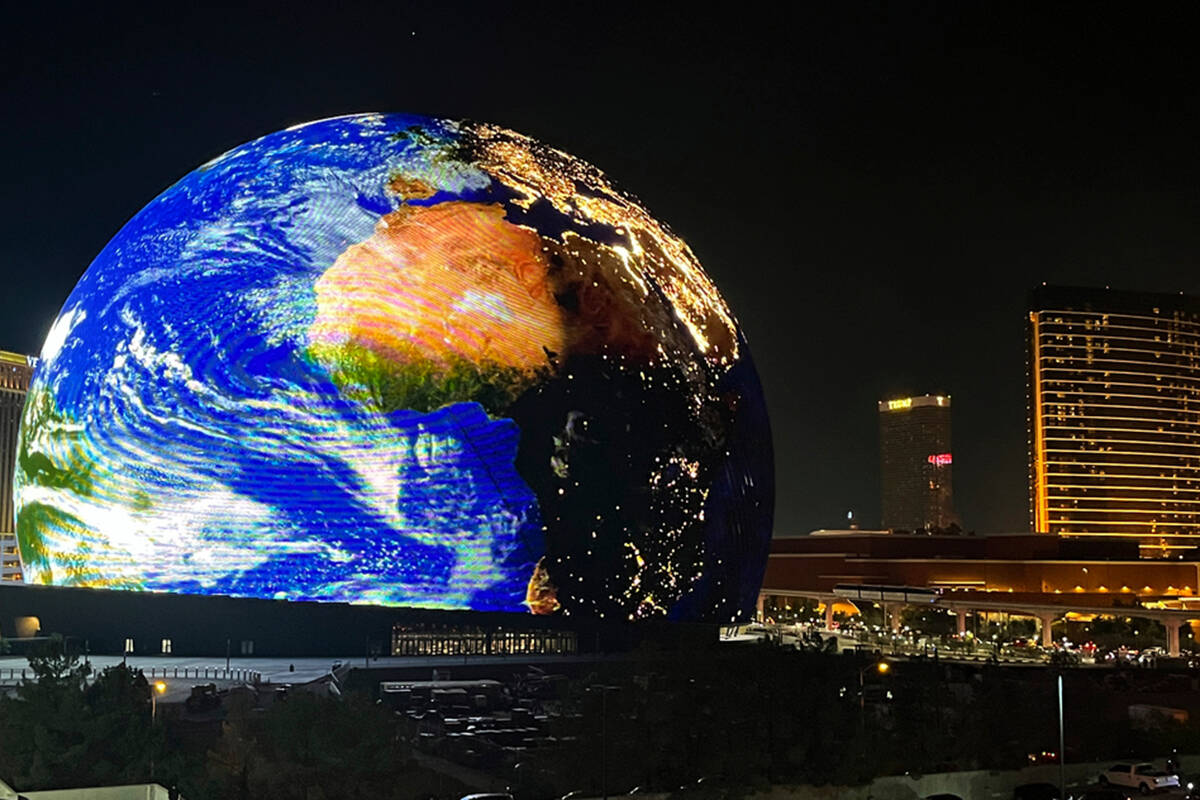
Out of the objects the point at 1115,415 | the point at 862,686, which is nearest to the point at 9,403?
the point at 862,686

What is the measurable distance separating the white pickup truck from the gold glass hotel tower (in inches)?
4326

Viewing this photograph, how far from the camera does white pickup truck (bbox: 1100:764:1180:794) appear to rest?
18.5 metres

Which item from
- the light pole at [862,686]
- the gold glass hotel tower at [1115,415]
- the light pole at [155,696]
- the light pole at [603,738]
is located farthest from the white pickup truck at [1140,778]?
the gold glass hotel tower at [1115,415]

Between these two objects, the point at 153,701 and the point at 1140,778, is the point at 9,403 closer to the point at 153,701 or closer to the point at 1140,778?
the point at 153,701

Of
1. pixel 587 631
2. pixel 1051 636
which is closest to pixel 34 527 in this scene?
pixel 587 631

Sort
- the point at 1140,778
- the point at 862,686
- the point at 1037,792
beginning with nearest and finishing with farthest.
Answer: the point at 1037,792 → the point at 1140,778 → the point at 862,686

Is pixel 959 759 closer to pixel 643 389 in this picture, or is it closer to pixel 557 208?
pixel 643 389

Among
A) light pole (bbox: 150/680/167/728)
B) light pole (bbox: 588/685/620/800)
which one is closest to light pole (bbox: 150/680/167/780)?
light pole (bbox: 150/680/167/728)

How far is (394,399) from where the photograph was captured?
17.9 metres

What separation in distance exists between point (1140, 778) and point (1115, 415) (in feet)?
379

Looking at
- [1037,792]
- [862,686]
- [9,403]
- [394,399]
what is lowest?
[1037,792]

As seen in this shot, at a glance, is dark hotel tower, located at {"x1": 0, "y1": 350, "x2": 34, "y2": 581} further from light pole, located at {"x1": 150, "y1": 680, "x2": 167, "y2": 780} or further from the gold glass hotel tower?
the gold glass hotel tower

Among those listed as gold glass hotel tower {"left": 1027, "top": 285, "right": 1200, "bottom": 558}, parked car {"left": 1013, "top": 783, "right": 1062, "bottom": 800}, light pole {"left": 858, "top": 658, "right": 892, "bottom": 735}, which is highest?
gold glass hotel tower {"left": 1027, "top": 285, "right": 1200, "bottom": 558}

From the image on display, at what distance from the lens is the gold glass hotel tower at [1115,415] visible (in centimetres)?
12350
